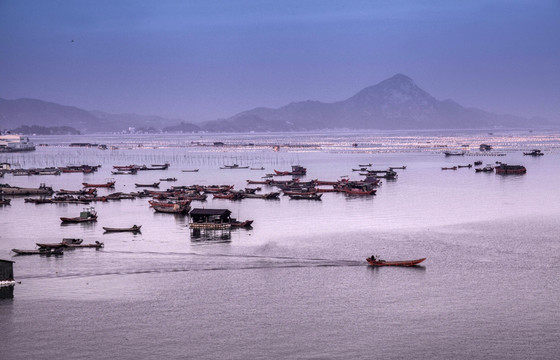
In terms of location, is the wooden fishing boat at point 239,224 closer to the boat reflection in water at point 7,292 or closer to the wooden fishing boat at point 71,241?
the wooden fishing boat at point 71,241

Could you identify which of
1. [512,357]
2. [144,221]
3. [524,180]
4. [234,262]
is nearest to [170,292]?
[234,262]

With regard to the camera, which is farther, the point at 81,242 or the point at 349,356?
the point at 81,242

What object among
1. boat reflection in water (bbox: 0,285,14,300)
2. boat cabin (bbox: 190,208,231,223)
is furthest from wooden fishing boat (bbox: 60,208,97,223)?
boat reflection in water (bbox: 0,285,14,300)

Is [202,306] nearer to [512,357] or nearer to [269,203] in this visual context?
[512,357]

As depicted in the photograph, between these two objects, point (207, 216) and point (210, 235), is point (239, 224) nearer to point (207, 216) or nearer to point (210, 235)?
point (207, 216)

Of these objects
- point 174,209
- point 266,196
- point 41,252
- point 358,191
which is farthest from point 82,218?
point 358,191

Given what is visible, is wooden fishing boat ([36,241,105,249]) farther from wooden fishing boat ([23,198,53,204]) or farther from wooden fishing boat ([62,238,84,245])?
wooden fishing boat ([23,198,53,204])
